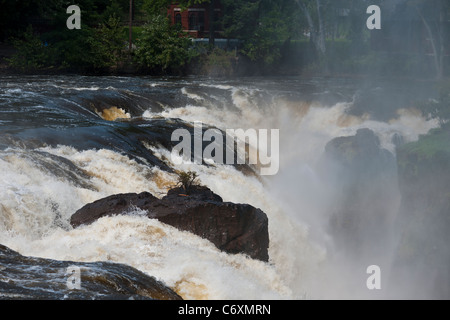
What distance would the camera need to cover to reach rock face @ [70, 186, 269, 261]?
11.9 m

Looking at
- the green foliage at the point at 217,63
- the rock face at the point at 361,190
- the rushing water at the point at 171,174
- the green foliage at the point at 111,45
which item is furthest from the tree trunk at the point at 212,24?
the rock face at the point at 361,190

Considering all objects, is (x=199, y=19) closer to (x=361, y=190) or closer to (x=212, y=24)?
(x=212, y=24)

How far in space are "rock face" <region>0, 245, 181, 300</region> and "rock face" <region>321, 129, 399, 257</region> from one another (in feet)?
30.9

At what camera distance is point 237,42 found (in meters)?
47.6

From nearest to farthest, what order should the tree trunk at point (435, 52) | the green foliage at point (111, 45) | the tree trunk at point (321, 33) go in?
1. the green foliage at point (111, 45)
2. the tree trunk at point (435, 52)
3. the tree trunk at point (321, 33)

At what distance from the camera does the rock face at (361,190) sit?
58.5 ft

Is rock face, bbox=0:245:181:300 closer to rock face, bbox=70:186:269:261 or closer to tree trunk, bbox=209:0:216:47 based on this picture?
rock face, bbox=70:186:269:261

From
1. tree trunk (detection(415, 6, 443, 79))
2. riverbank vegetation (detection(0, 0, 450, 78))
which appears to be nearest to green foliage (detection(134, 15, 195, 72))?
riverbank vegetation (detection(0, 0, 450, 78))

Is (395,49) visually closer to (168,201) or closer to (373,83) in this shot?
(373,83)

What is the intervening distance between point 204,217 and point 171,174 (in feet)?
12.4

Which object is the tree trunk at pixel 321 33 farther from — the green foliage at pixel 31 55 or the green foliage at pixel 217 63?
the green foliage at pixel 31 55

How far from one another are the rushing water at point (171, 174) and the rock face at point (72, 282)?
53 cm

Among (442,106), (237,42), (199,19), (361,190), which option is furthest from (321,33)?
(361,190)
